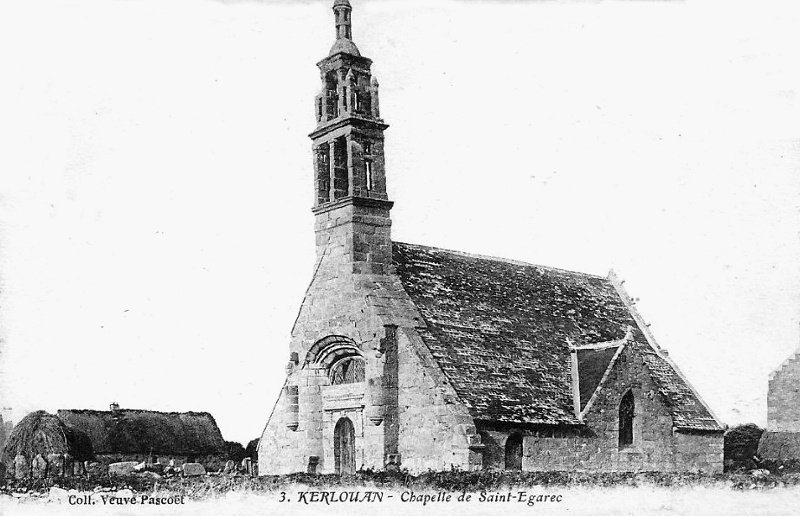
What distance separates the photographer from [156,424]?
52531 millimetres

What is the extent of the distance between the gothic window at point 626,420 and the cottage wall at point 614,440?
0.14m

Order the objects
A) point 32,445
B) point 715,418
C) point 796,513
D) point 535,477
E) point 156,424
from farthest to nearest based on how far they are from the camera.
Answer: point 156,424 → point 32,445 → point 715,418 → point 535,477 → point 796,513

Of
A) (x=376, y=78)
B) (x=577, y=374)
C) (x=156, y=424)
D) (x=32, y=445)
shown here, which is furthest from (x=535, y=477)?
(x=156, y=424)

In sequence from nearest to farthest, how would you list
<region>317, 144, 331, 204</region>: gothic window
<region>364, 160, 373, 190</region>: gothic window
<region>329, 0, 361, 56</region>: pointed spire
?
<region>329, 0, 361, 56</region>: pointed spire
<region>364, 160, 373, 190</region>: gothic window
<region>317, 144, 331, 204</region>: gothic window

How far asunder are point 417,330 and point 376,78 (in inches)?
302

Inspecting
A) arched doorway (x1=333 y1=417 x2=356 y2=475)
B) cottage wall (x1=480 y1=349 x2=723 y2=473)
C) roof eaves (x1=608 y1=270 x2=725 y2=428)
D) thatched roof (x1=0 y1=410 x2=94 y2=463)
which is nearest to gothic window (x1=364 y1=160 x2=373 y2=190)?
arched doorway (x1=333 y1=417 x2=356 y2=475)

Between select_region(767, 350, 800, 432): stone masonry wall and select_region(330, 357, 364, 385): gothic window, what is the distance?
18.7 metres

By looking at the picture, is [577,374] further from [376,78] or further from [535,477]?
[376,78]

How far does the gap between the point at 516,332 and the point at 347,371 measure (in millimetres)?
5687

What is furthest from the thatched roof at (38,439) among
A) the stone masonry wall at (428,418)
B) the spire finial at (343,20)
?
the spire finial at (343,20)

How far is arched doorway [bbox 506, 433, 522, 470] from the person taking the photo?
28.2 metres

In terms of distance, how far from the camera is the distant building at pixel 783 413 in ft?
129

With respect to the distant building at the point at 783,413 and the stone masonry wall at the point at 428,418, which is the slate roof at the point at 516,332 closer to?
the stone masonry wall at the point at 428,418

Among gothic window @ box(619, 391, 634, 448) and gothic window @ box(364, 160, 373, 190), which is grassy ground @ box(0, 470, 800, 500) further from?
gothic window @ box(364, 160, 373, 190)
